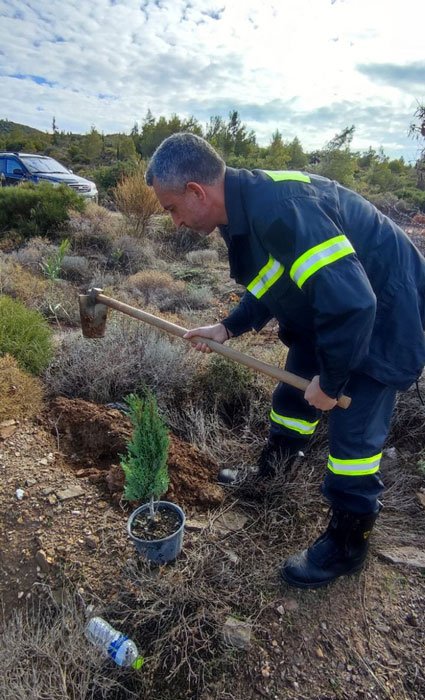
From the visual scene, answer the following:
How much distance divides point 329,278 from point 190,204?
27.5 inches

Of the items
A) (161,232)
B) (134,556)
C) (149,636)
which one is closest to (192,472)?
(134,556)

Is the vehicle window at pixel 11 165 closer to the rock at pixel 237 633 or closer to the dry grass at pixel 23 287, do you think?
the dry grass at pixel 23 287

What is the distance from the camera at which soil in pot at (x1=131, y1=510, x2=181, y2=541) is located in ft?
6.26

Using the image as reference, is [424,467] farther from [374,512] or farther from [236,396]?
[236,396]

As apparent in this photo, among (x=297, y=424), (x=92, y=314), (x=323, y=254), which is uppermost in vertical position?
(x=323, y=254)

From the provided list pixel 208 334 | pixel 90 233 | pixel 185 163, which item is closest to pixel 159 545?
pixel 208 334

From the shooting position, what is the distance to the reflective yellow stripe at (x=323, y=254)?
1.43 meters

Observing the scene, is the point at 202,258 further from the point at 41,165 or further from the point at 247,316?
the point at 41,165

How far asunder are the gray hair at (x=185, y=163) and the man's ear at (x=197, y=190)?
2cm

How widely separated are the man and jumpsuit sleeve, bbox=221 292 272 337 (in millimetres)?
337

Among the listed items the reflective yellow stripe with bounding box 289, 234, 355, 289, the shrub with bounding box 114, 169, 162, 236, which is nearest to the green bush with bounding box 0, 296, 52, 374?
the reflective yellow stripe with bounding box 289, 234, 355, 289

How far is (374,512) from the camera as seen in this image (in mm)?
1930

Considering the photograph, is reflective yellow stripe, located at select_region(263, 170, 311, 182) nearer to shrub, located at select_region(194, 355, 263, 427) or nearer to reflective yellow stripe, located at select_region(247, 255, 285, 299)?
reflective yellow stripe, located at select_region(247, 255, 285, 299)

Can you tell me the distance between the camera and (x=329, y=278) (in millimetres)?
1408
